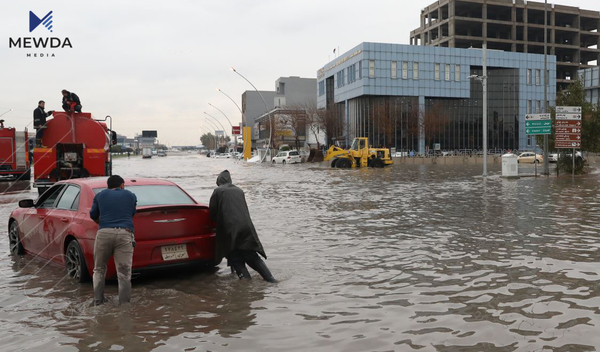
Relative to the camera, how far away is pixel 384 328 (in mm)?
5434

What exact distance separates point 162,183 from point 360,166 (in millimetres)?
41150

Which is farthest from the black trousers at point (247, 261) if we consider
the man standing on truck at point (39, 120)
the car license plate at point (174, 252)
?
the man standing on truck at point (39, 120)

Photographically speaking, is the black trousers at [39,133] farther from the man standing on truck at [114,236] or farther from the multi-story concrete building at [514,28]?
the multi-story concrete building at [514,28]

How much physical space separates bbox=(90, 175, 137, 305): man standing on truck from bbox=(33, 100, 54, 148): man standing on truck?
1309 centimetres

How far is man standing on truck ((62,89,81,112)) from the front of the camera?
18.7m

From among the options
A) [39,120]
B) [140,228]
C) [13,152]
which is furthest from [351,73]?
[140,228]

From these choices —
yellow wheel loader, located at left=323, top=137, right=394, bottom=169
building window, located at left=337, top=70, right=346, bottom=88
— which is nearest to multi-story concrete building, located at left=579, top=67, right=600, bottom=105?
building window, located at left=337, top=70, right=346, bottom=88

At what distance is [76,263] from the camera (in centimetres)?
733

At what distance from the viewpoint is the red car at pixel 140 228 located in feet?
23.0

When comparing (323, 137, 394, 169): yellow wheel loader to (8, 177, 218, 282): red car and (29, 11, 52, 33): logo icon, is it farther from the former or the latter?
(8, 177, 218, 282): red car

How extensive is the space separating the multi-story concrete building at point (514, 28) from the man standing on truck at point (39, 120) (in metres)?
85.1

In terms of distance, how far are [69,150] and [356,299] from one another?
15336 millimetres

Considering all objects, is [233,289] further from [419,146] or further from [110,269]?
[419,146]

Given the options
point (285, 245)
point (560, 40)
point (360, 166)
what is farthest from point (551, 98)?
point (285, 245)
